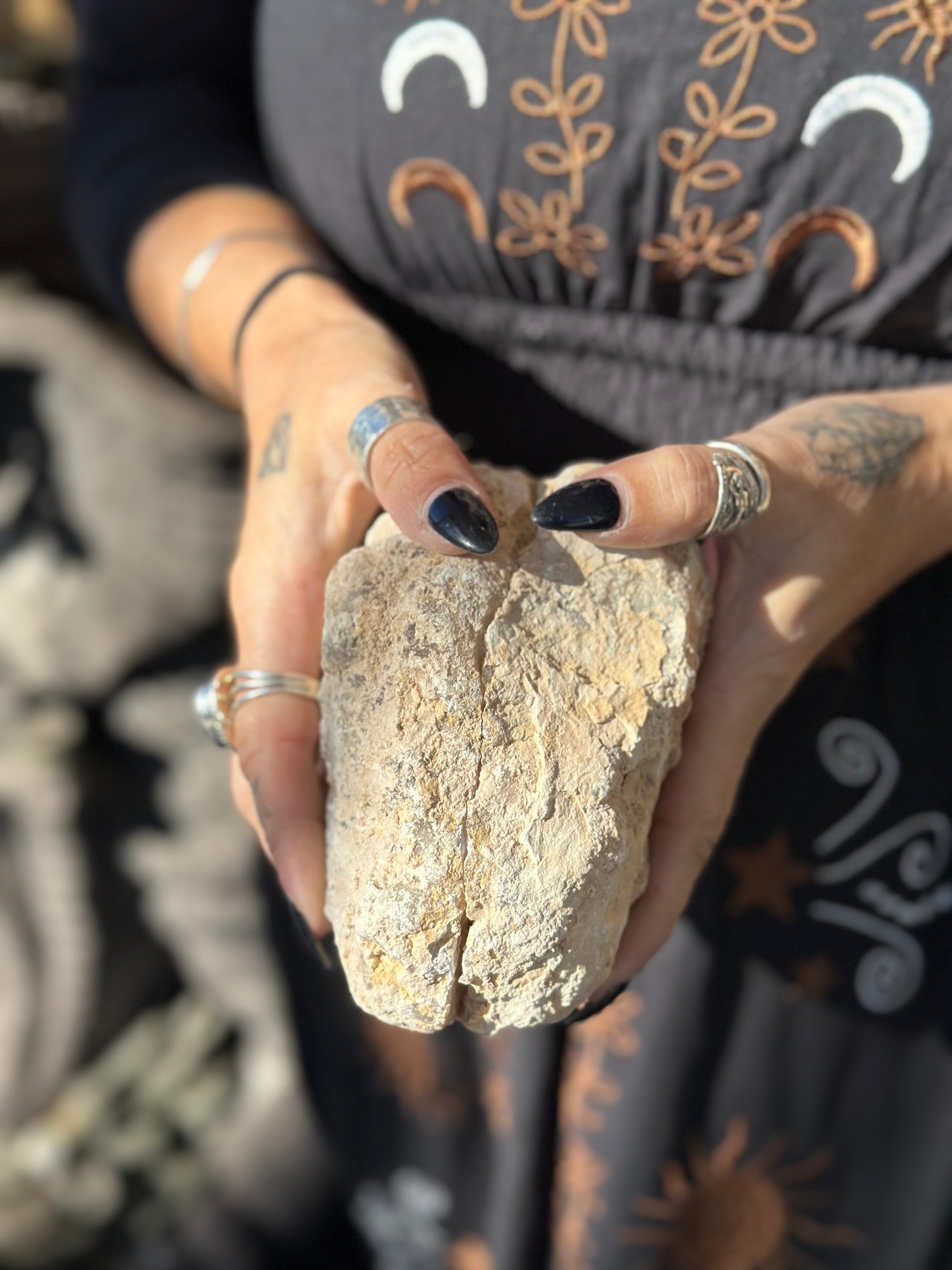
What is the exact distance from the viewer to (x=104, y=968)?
6.89ft

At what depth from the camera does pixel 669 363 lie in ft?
3.42

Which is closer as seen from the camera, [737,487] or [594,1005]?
[737,487]

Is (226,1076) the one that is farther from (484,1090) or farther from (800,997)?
(800,997)

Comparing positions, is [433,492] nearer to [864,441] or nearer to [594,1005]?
[864,441]

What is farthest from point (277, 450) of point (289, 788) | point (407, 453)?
point (289, 788)

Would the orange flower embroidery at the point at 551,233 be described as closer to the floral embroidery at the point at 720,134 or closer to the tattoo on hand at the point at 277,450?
the floral embroidery at the point at 720,134

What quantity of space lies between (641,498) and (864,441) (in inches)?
11.1

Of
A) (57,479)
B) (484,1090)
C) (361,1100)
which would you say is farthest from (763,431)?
(57,479)

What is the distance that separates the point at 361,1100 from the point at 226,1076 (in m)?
0.87

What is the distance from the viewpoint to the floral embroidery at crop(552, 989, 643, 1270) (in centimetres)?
130

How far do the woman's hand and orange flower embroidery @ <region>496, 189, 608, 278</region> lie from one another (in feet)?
0.85

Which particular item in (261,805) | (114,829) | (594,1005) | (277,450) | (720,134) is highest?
(720,134)

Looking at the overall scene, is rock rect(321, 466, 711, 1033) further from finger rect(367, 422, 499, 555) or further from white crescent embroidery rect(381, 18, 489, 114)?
white crescent embroidery rect(381, 18, 489, 114)

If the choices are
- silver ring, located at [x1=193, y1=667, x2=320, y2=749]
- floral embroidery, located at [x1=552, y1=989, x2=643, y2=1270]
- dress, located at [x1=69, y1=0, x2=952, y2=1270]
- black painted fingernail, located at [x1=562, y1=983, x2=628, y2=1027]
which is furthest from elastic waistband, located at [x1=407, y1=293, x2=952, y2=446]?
floral embroidery, located at [x1=552, y1=989, x2=643, y2=1270]
